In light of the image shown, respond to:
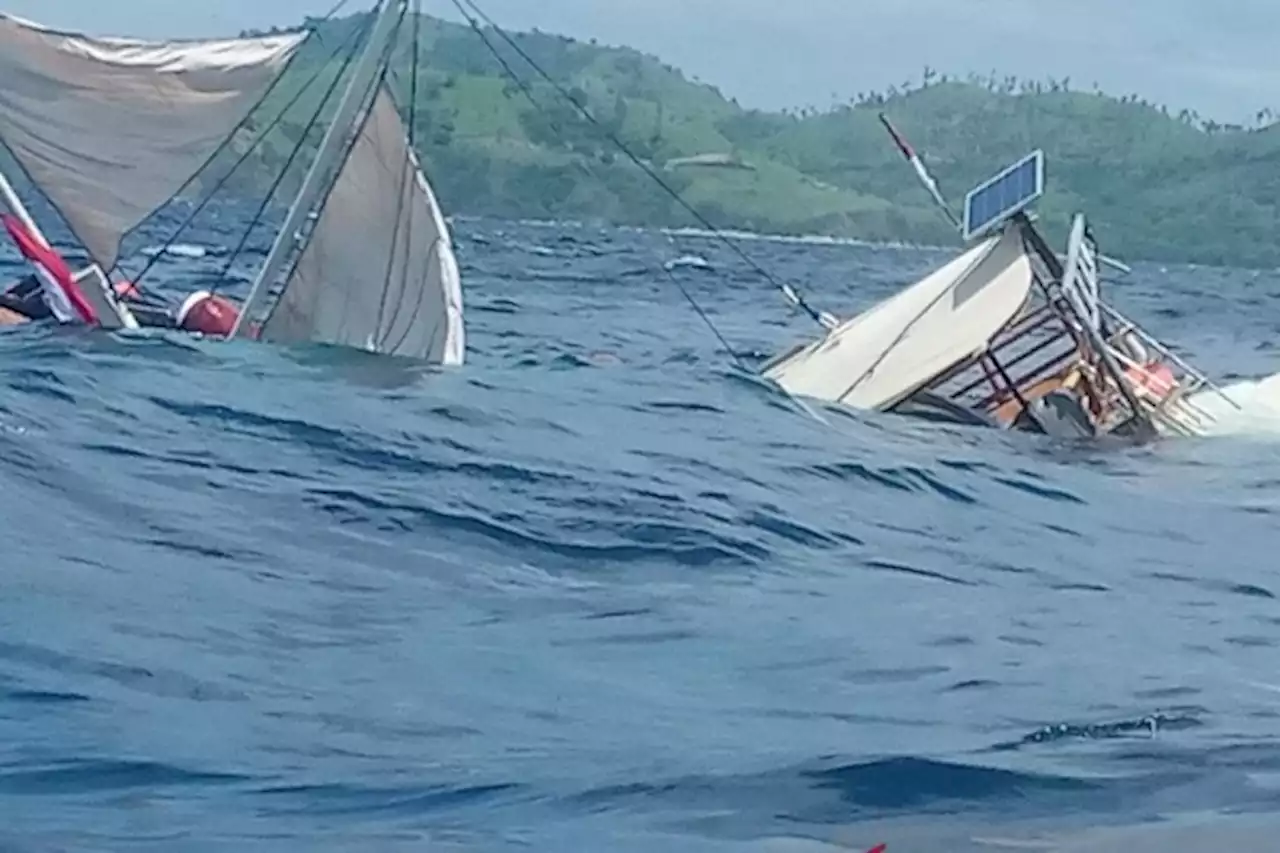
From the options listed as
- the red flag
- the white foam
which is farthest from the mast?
the white foam

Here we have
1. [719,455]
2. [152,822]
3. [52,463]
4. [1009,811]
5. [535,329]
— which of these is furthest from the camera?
[535,329]

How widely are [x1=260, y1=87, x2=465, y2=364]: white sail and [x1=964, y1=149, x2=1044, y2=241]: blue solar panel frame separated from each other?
6250mm

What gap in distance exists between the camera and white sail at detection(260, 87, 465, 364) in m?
25.4

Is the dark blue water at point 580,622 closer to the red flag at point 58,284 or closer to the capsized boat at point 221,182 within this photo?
the red flag at point 58,284

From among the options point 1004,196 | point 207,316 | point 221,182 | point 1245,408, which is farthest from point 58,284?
Answer: point 1245,408

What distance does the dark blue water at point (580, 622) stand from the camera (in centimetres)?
784

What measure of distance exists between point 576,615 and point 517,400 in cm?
1214

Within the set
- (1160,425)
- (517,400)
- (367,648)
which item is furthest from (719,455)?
(367,648)

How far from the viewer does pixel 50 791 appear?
24.8ft

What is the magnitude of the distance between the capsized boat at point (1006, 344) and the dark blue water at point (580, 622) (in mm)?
1280

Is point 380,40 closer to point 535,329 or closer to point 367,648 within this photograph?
point 367,648

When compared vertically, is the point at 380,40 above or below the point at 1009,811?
above

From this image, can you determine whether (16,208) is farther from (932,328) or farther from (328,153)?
(932,328)

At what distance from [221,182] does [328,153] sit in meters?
2.58
